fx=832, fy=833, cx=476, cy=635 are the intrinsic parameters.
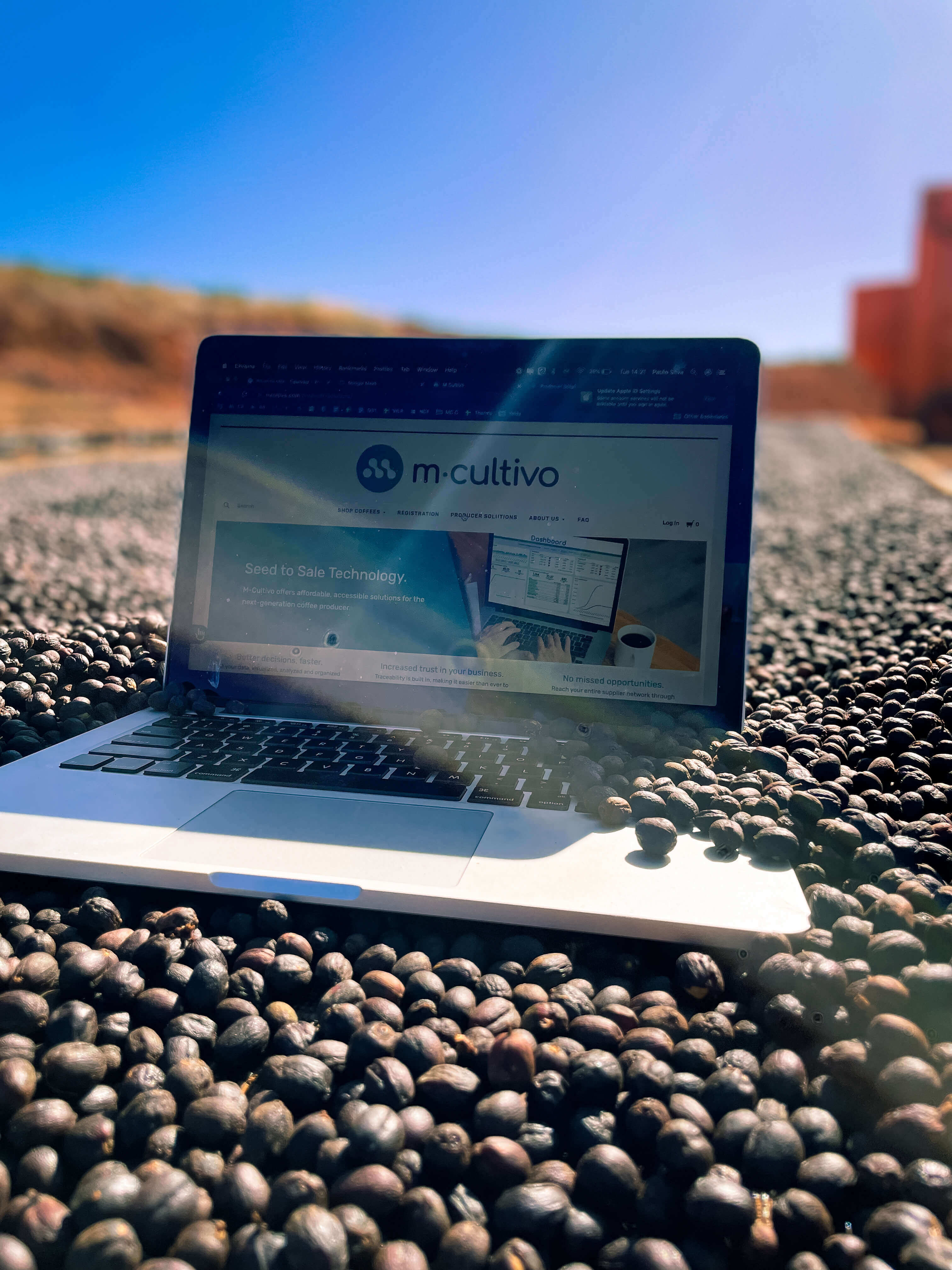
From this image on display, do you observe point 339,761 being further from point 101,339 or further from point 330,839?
point 101,339

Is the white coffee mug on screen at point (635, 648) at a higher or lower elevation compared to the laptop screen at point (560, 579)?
lower

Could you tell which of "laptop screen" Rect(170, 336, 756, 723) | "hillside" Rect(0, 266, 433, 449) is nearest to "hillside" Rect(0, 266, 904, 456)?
"hillside" Rect(0, 266, 433, 449)

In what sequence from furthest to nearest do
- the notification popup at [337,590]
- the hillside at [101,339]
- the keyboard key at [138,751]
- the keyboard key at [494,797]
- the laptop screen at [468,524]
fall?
1. the hillside at [101,339]
2. the notification popup at [337,590]
3. the laptop screen at [468,524]
4. the keyboard key at [138,751]
5. the keyboard key at [494,797]

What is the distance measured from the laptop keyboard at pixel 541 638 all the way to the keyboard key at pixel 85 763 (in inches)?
41.7

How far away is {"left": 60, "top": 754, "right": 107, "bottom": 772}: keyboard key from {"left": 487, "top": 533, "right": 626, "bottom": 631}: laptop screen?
3.52ft

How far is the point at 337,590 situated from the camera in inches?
93.2

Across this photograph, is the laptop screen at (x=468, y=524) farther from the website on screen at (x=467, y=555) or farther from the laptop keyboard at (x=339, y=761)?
the laptop keyboard at (x=339, y=761)

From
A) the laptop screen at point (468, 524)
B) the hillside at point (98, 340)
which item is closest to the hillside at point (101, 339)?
the hillside at point (98, 340)

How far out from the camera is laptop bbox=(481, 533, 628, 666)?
226cm

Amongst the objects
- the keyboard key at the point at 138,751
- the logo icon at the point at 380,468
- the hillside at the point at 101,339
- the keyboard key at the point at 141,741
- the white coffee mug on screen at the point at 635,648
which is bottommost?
the keyboard key at the point at 138,751

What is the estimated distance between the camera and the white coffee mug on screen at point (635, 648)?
7.33 ft

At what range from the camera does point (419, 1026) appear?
1.36 m

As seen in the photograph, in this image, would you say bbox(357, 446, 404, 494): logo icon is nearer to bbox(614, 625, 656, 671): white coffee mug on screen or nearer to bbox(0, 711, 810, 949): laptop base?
bbox(614, 625, 656, 671): white coffee mug on screen

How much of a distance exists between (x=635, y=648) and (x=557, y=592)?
0.26 meters
